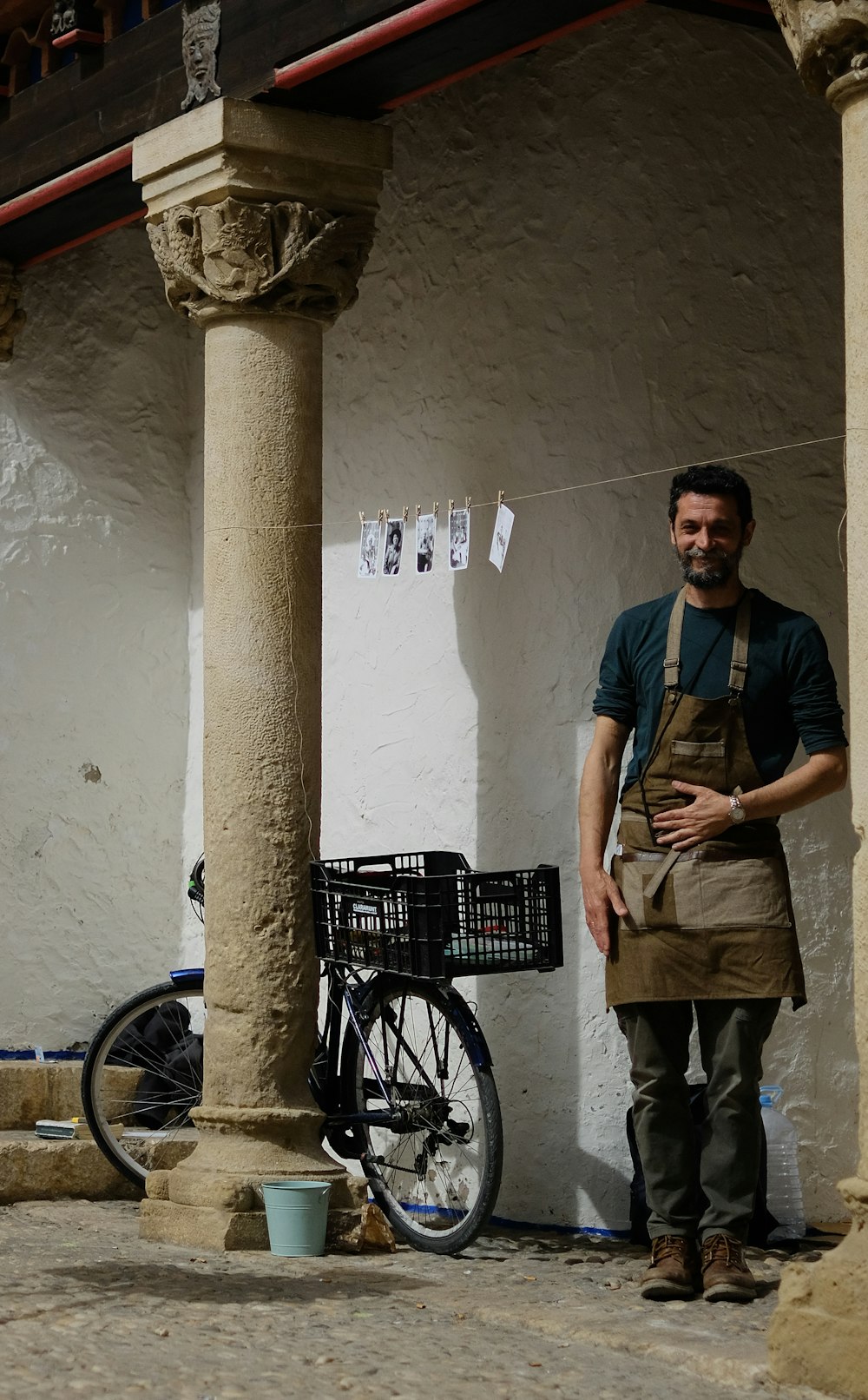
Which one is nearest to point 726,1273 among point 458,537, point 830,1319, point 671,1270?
point 671,1270

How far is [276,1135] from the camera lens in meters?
6.03

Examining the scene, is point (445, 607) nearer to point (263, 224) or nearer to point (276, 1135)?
point (263, 224)

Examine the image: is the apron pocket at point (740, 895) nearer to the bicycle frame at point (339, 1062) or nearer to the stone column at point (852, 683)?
the stone column at point (852, 683)

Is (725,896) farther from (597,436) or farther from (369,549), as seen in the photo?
(597,436)

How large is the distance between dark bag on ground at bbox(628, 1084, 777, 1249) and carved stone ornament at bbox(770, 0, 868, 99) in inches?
114

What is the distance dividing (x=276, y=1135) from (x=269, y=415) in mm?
2328

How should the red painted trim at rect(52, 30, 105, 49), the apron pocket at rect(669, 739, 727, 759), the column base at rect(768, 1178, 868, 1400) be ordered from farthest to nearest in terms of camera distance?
the red painted trim at rect(52, 30, 105, 49) < the apron pocket at rect(669, 739, 727, 759) < the column base at rect(768, 1178, 868, 1400)

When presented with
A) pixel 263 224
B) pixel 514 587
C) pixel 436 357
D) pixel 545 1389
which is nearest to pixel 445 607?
pixel 514 587

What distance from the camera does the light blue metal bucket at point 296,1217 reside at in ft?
18.7

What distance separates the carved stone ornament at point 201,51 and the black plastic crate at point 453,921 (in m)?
2.61

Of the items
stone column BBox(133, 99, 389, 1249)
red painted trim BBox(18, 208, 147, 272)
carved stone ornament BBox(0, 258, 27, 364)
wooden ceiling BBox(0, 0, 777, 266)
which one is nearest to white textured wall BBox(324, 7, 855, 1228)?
wooden ceiling BBox(0, 0, 777, 266)

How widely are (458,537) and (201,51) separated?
6.51ft

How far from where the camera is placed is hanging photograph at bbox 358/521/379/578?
19.4 ft

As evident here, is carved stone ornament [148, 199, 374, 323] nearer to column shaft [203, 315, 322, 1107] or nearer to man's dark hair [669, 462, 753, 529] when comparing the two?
column shaft [203, 315, 322, 1107]
